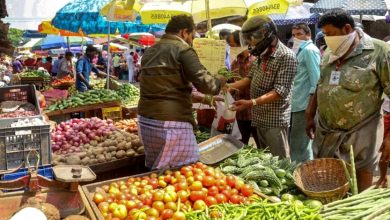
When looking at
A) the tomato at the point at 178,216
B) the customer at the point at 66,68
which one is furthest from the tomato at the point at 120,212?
the customer at the point at 66,68

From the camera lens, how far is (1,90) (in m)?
6.29

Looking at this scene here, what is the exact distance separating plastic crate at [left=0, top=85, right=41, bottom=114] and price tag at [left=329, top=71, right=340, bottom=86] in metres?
4.24

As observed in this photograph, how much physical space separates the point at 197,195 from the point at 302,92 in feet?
10.0

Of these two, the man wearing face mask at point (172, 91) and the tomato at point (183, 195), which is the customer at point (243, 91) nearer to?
the man wearing face mask at point (172, 91)

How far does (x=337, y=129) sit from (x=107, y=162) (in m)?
2.69

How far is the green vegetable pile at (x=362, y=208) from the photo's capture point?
287 cm

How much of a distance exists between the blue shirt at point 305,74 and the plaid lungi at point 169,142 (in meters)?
2.16

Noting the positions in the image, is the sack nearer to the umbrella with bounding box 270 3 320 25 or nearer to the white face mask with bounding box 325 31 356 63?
the white face mask with bounding box 325 31 356 63

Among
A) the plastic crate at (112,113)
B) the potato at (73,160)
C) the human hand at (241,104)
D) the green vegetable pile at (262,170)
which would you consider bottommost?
the plastic crate at (112,113)

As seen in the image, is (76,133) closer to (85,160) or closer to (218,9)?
(85,160)

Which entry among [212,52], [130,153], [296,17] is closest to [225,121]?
[212,52]

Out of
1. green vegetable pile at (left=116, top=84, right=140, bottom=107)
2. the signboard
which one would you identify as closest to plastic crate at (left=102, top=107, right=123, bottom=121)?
green vegetable pile at (left=116, top=84, right=140, bottom=107)

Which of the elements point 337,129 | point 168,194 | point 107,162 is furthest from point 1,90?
point 337,129

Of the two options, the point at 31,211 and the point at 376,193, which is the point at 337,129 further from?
the point at 31,211
